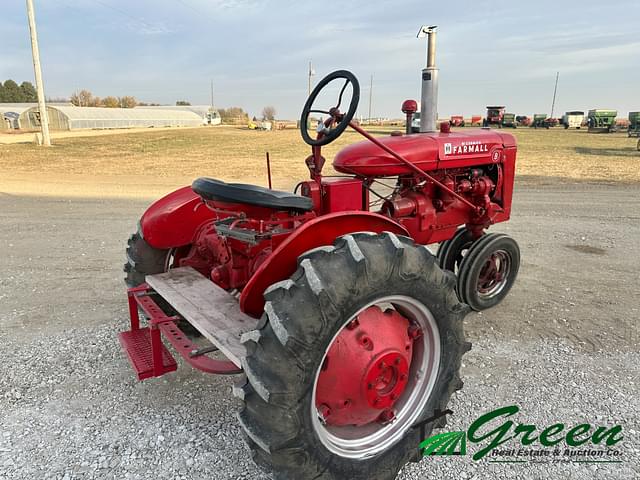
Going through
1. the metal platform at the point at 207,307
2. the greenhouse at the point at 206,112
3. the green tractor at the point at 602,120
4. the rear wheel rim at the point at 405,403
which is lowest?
the rear wheel rim at the point at 405,403

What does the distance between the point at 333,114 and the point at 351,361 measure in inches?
55.7

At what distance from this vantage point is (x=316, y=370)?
194cm

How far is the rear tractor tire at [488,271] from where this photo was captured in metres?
3.95

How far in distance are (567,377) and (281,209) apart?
2.25 metres

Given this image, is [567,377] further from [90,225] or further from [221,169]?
[221,169]

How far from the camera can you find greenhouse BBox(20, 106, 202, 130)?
1766 inches

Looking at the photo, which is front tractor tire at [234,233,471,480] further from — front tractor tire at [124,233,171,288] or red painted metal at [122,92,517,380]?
front tractor tire at [124,233,171,288]

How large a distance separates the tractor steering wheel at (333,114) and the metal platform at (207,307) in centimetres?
108

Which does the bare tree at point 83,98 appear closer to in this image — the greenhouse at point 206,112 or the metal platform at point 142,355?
the greenhouse at point 206,112

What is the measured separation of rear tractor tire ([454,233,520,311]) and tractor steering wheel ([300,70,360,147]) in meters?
1.79

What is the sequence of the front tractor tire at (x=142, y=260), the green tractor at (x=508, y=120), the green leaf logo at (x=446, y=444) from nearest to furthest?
the green leaf logo at (x=446, y=444) < the front tractor tire at (x=142, y=260) < the green tractor at (x=508, y=120)


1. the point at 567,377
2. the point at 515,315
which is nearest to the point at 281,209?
the point at 567,377

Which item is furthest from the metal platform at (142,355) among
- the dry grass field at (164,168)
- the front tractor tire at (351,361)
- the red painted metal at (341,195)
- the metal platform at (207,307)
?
the dry grass field at (164,168)

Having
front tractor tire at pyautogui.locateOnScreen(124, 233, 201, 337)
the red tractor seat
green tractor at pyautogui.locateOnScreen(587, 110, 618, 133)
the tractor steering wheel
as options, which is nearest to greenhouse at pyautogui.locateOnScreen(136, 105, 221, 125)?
green tractor at pyautogui.locateOnScreen(587, 110, 618, 133)
